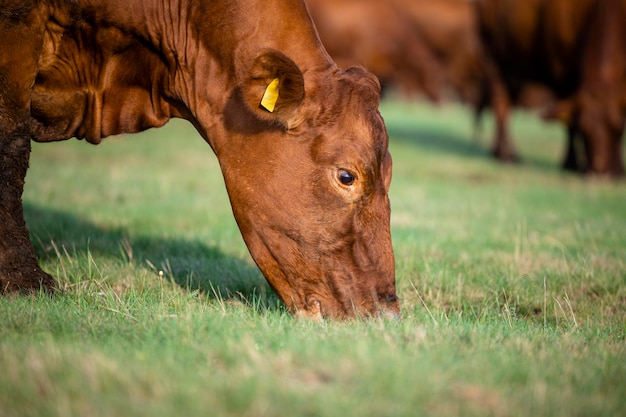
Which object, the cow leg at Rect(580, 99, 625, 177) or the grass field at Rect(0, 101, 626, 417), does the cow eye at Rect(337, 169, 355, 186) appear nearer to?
the grass field at Rect(0, 101, 626, 417)

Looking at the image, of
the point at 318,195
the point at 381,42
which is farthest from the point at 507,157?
the point at 381,42

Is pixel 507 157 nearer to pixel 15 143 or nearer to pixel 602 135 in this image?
pixel 602 135

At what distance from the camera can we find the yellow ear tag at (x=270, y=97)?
4141 millimetres

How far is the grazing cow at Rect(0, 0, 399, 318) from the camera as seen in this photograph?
13.8 ft

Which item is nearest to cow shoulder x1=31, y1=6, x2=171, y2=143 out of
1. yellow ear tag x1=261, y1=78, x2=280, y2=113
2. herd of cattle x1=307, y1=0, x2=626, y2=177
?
yellow ear tag x1=261, y1=78, x2=280, y2=113

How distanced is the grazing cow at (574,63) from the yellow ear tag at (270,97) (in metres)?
9.31

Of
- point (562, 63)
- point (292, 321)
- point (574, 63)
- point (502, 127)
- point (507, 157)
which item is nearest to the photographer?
point (292, 321)

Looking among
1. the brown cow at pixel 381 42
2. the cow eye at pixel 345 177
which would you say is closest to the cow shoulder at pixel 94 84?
the cow eye at pixel 345 177

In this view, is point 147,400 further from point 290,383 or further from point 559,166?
point 559,166

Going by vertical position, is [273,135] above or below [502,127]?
above

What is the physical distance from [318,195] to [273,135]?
1.30 feet

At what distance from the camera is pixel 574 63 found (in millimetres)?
13977

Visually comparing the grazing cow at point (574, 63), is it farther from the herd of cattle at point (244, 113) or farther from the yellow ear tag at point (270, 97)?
the yellow ear tag at point (270, 97)

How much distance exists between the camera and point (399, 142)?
58.0ft
